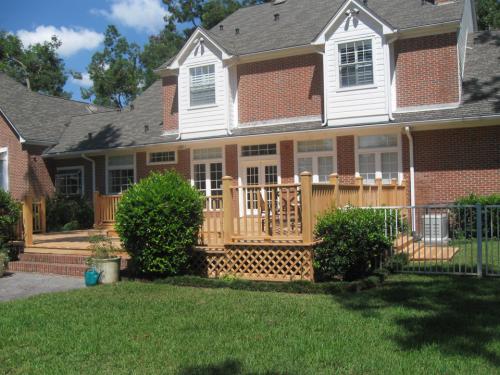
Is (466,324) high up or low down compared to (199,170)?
down

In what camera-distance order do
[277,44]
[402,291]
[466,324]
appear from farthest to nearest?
[277,44] → [402,291] → [466,324]

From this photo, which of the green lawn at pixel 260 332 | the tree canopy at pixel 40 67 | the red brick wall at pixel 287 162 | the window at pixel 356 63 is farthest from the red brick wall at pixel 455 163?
the tree canopy at pixel 40 67

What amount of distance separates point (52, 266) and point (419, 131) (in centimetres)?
1094

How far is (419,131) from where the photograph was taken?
15.8m

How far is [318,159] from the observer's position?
57.4 ft

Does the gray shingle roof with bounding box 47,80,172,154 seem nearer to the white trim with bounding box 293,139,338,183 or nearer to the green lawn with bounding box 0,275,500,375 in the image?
the white trim with bounding box 293,139,338,183

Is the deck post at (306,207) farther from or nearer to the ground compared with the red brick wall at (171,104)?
nearer to the ground

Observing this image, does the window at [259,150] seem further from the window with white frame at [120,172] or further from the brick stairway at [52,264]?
the brick stairway at [52,264]

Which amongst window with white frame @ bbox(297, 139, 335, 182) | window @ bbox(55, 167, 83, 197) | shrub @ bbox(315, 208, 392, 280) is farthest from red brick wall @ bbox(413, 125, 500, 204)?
window @ bbox(55, 167, 83, 197)

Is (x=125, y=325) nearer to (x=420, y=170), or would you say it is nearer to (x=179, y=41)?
(x=420, y=170)

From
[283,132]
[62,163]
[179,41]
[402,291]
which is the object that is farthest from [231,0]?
[402,291]

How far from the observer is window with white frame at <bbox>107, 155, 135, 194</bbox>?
2150 cm

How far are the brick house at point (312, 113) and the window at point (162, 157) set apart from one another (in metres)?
0.04

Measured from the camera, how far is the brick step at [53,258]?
1255 centimetres
